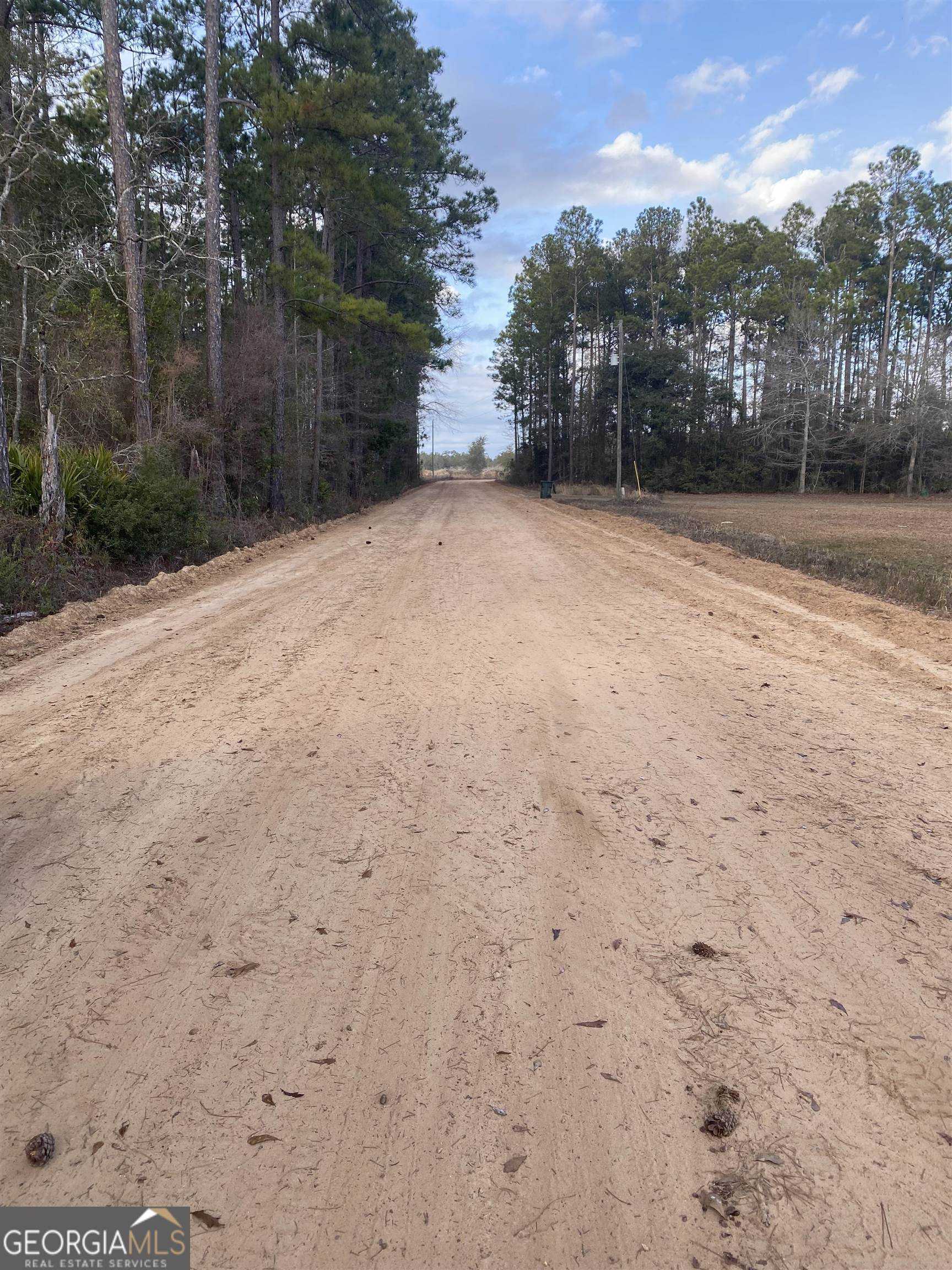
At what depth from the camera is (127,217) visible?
11.8 m

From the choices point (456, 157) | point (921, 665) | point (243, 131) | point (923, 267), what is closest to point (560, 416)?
point (923, 267)

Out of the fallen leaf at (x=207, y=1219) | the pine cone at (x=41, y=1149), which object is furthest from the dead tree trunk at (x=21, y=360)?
the fallen leaf at (x=207, y=1219)

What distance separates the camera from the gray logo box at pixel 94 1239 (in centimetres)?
148

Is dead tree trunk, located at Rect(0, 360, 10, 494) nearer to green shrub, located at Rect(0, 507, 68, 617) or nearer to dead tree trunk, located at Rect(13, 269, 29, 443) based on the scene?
green shrub, located at Rect(0, 507, 68, 617)

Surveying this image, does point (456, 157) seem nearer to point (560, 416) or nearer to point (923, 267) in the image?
point (560, 416)

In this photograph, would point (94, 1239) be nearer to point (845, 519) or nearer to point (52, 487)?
point (52, 487)

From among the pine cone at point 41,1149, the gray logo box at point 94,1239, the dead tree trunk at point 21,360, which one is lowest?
the gray logo box at point 94,1239

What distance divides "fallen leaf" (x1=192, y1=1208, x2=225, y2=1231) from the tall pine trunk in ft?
39.8

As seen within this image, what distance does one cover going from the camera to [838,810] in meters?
3.15

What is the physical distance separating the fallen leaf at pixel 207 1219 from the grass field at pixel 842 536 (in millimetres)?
7707

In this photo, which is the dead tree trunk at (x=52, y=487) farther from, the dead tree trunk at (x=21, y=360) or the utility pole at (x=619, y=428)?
the utility pole at (x=619, y=428)

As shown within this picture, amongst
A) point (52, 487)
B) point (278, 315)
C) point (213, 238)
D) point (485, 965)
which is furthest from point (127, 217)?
point (485, 965)

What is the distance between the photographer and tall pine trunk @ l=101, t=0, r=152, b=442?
38.3 ft

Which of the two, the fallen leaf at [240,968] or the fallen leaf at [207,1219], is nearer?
the fallen leaf at [207,1219]
